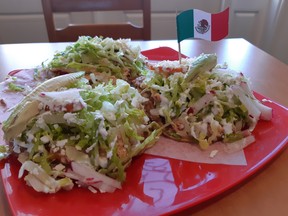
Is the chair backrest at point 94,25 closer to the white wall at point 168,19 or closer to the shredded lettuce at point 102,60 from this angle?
the shredded lettuce at point 102,60

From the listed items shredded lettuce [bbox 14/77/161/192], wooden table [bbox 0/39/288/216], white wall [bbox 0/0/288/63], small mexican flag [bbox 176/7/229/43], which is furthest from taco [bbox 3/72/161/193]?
white wall [bbox 0/0/288/63]

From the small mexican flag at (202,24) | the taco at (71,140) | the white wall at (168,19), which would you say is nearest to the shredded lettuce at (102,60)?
the small mexican flag at (202,24)

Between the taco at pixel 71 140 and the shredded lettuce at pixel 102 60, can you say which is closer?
the taco at pixel 71 140

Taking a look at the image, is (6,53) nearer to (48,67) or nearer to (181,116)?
(48,67)

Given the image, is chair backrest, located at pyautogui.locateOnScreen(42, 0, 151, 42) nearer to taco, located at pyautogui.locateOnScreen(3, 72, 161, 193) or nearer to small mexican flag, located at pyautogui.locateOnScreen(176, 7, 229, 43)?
small mexican flag, located at pyautogui.locateOnScreen(176, 7, 229, 43)

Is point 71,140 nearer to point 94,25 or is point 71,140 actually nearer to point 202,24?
point 202,24

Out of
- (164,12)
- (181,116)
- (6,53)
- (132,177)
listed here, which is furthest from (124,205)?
(164,12)
